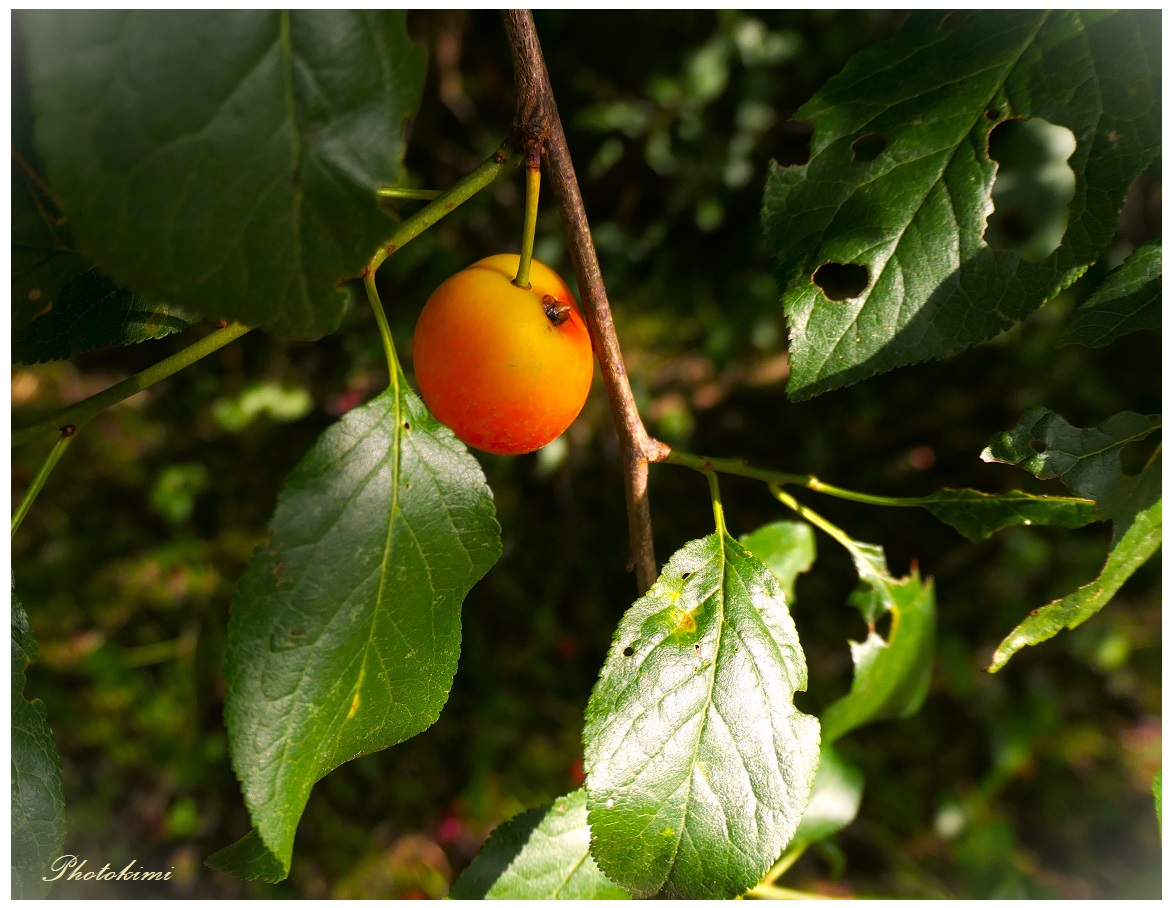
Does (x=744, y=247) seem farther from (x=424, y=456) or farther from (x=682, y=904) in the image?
(x=682, y=904)

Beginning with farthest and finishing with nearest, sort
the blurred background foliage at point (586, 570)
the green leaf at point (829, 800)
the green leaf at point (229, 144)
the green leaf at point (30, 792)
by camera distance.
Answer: the blurred background foliage at point (586, 570) < the green leaf at point (829, 800) < the green leaf at point (30, 792) < the green leaf at point (229, 144)

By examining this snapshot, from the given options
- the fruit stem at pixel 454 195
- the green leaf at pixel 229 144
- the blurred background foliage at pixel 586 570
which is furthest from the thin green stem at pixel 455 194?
the blurred background foliage at pixel 586 570

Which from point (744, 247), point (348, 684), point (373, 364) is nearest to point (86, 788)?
point (373, 364)

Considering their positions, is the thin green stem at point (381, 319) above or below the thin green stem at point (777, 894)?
above

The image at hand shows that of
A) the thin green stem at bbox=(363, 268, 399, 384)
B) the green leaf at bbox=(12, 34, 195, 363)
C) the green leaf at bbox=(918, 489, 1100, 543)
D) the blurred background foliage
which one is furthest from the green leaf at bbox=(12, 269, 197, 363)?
the blurred background foliage

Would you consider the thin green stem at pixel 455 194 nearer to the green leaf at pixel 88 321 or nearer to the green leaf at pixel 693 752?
the green leaf at pixel 88 321

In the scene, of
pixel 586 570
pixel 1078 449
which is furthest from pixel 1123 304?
pixel 586 570
